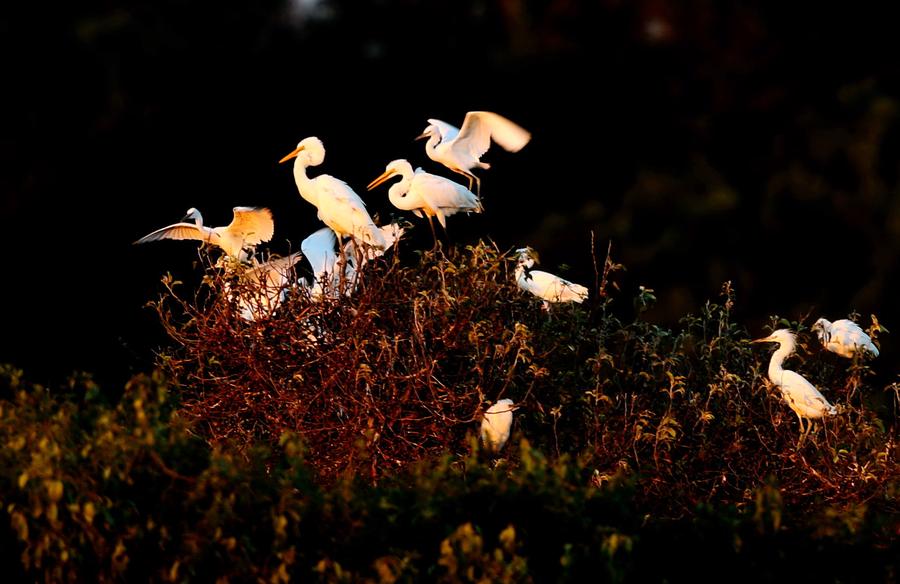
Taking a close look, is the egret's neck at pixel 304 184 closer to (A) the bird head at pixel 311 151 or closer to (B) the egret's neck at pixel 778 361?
(A) the bird head at pixel 311 151

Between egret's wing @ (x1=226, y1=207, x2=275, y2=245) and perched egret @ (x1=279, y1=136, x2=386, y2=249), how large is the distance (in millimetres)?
186

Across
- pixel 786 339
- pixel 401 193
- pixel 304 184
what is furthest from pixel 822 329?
pixel 304 184

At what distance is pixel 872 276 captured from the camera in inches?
438

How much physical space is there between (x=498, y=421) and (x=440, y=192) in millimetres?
1359

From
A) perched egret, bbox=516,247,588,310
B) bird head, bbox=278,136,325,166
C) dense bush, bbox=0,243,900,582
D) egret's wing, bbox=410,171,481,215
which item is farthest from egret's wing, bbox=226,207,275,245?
perched egret, bbox=516,247,588,310

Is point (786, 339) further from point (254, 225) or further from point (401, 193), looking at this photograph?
point (254, 225)

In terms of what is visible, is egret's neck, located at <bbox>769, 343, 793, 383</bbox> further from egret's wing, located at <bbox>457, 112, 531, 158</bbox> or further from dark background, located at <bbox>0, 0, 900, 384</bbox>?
dark background, located at <bbox>0, 0, 900, 384</bbox>

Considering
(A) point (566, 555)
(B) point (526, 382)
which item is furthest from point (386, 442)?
(A) point (566, 555)

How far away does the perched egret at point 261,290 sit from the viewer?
206 inches

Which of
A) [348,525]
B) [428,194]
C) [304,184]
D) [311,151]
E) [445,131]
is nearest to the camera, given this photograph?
[348,525]

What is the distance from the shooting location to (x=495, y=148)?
11227mm

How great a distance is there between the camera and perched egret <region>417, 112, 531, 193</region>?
6.39 meters

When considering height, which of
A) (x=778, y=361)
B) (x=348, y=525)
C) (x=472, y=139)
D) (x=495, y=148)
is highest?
(x=495, y=148)

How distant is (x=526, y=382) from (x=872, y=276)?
6.30 meters
